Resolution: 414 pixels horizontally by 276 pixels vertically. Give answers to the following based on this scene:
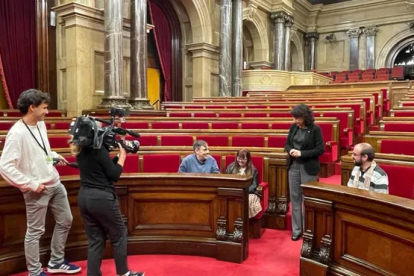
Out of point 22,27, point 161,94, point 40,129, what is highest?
point 22,27

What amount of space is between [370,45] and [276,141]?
13069mm

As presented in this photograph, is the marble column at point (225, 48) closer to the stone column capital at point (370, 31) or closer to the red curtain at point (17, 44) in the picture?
the red curtain at point (17, 44)

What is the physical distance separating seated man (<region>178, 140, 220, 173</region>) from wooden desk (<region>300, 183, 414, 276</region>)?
88 cm

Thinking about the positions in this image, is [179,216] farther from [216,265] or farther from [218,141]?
[218,141]

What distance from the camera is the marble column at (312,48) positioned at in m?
16.0

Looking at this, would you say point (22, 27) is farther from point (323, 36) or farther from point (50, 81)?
point (323, 36)

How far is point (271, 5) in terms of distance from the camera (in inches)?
513

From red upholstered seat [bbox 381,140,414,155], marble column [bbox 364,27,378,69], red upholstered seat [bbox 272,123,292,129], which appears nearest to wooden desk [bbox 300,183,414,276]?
red upholstered seat [bbox 381,140,414,155]

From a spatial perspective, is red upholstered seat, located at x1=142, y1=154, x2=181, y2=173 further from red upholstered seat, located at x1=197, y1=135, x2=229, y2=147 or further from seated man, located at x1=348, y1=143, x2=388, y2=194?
seated man, located at x1=348, y1=143, x2=388, y2=194

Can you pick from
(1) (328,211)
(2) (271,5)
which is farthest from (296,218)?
(2) (271,5)

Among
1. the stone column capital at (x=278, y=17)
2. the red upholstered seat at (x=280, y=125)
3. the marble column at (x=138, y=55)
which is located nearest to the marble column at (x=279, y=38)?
the stone column capital at (x=278, y=17)

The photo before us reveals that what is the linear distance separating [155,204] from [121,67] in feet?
15.1

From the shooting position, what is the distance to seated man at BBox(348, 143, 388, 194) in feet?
6.74

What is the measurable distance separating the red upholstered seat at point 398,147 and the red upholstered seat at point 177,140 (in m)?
1.78
